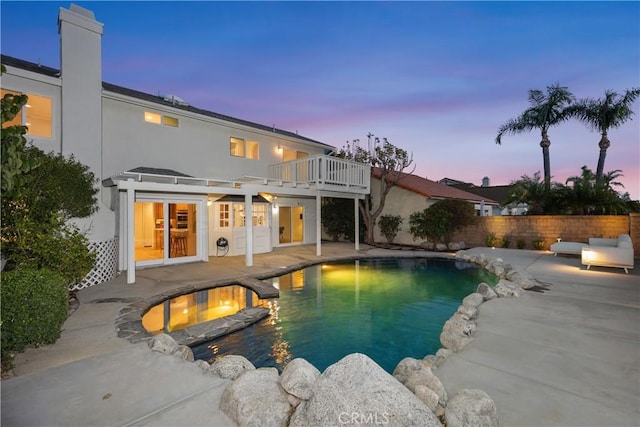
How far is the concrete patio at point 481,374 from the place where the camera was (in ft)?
8.74

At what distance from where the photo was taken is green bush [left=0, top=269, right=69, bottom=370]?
12.3 ft

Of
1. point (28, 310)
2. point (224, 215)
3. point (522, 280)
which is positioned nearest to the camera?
point (28, 310)

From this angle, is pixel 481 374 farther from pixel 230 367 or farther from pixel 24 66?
pixel 24 66

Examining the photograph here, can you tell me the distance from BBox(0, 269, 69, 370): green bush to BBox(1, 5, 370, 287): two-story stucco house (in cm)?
410

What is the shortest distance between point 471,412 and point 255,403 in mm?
1812

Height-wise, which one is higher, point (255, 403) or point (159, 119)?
point (159, 119)

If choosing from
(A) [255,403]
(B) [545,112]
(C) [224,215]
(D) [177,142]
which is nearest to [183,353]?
(A) [255,403]

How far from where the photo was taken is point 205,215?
470 inches

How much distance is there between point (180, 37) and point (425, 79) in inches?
444

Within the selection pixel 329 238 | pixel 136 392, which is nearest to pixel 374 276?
pixel 136 392

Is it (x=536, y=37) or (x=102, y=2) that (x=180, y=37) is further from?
(x=536, y=37)

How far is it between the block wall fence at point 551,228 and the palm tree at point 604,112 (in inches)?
259

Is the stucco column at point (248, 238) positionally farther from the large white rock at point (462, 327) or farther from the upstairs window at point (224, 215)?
the large white rock at point (462, 327)

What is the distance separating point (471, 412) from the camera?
2385 millimetres
